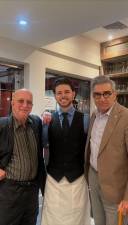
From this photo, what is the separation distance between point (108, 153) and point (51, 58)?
9.17ft

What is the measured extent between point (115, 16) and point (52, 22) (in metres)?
0.69

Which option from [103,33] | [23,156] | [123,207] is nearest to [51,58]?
[103,33]

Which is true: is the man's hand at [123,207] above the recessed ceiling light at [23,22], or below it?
below

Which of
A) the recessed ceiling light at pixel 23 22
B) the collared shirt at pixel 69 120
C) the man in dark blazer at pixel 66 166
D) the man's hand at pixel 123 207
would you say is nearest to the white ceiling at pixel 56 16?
the recessed ceiling light at pixel 23 22

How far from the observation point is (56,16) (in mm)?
2832

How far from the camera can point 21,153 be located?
2.08 meters

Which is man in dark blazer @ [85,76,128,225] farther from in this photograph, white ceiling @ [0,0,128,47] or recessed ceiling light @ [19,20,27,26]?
recessed ceiling light @ [19,20,27,26]

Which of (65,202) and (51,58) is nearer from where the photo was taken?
(65,202)

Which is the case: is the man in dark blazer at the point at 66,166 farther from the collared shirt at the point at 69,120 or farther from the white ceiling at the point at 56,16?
the white ceiling at the point at 56,16

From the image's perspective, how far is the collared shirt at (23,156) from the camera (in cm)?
206

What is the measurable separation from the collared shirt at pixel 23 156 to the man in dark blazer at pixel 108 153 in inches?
17.0

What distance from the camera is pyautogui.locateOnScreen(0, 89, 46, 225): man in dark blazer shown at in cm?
206

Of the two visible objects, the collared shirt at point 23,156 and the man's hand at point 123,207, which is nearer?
the man's hand at point 123,207

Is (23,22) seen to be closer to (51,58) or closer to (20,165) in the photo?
(51,58)
